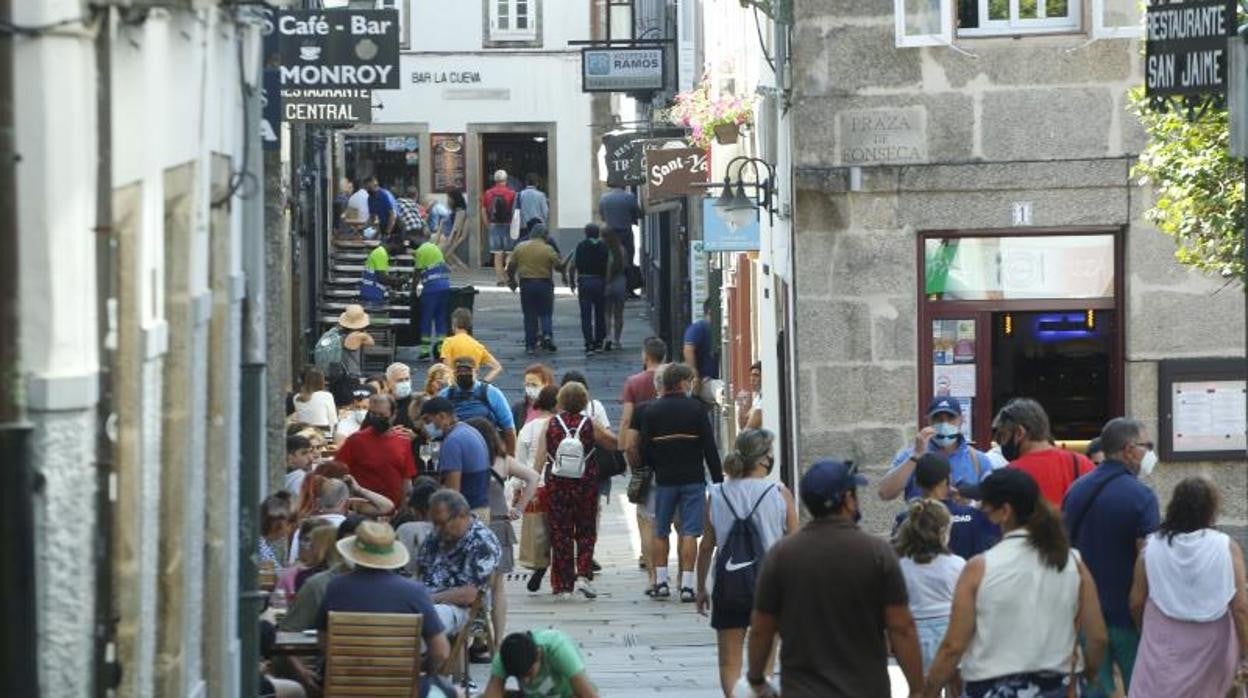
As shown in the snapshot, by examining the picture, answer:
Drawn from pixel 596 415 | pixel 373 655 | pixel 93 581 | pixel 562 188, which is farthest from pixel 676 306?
pixel 93 581

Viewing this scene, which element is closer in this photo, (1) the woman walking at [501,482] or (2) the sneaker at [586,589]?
(1) the woman walking at [501,482]

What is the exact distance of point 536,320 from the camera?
32.8 m

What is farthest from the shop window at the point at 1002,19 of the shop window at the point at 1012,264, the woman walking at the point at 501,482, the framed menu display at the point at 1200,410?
the woman walking at the point at 501,482

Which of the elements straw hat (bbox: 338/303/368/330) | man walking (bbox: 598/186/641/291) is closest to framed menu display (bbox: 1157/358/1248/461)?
straw hat (bbox: 338/303/368/330)

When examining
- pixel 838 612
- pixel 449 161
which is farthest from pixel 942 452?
pixel 449 161

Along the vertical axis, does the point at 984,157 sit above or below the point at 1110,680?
above

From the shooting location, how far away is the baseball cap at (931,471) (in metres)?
12.6

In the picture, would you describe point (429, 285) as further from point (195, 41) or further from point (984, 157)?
point (195, 41)

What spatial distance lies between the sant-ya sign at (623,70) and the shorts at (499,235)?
9587 millimetres

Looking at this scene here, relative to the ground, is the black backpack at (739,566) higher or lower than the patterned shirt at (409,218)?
lower

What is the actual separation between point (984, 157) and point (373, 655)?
7.00m

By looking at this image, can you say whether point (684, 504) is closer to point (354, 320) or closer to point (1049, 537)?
point (1049, 537)

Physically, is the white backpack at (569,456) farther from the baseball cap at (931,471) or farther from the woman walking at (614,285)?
the woman walking at (614,285)

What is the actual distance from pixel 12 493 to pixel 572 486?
12134 millimetres
